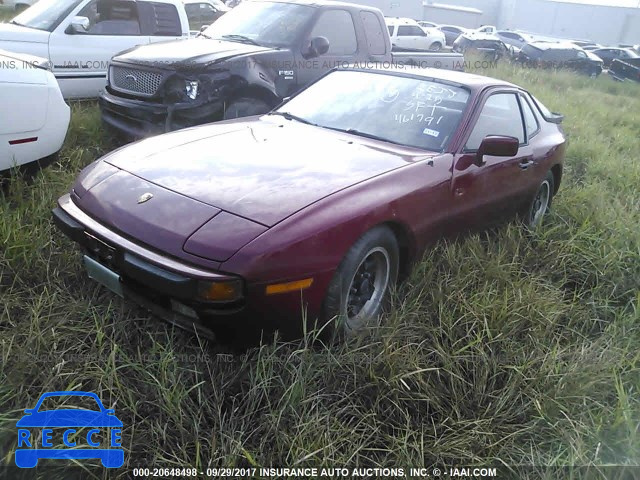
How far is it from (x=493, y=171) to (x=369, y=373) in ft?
5.72

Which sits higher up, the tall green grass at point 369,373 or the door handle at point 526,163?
the door handle at point 526,163

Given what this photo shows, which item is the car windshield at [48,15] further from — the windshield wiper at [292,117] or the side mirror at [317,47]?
the windshield wiper at [292,117]

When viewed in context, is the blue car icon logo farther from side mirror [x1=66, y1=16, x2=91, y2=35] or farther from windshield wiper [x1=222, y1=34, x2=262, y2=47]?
side mirror [x1=66, y1=16, x2=91, y2=35]

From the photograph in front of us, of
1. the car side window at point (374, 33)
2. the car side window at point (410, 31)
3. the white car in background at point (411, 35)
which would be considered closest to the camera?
the car side window at point (374, 33)

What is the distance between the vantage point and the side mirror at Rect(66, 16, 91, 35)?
5992 millimetres

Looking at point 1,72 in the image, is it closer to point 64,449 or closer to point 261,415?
point 64,449

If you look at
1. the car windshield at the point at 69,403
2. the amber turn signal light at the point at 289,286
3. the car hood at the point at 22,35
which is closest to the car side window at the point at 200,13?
the car hood at the point at 22,35

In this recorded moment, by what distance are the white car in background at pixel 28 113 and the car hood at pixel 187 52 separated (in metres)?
1.28

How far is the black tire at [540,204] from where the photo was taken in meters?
4.11

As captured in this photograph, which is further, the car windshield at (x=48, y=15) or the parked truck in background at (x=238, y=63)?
Answer: the car windshield at (x=48, y=15)

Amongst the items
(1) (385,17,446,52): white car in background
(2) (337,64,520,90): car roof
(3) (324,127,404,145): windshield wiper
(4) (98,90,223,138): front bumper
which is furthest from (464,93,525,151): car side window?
(1) (385,17,446,52): white car in background

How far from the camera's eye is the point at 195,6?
14750 millimetres

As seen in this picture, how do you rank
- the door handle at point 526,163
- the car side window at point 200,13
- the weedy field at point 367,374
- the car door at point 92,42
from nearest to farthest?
1. the weedy field at point 367,374
2. the door handle at point 526,163
3. the car door at point 92,42
4. the car side window at point 200,13

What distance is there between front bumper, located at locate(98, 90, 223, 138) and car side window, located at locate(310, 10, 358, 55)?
1.62 meters
